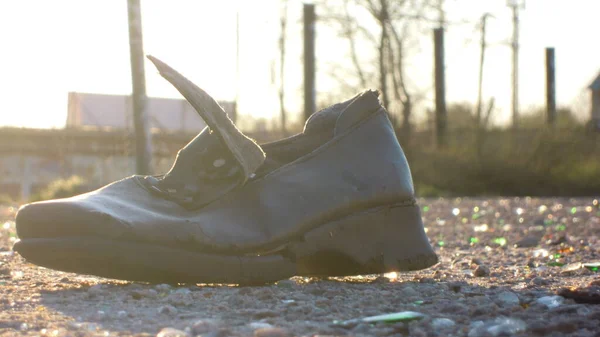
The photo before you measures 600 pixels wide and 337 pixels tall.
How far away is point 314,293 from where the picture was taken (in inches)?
85.0

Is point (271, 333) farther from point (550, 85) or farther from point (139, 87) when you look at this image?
point (550, 85)

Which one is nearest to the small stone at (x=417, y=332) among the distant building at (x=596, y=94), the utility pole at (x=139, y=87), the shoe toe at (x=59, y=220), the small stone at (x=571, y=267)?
the shoe toe at (x=59, y=220)

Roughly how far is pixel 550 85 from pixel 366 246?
1589 centimetres

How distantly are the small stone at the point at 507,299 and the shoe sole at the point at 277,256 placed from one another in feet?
1.12

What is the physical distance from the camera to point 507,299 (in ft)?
6.65

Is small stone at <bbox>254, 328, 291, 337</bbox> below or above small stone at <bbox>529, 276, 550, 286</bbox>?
above

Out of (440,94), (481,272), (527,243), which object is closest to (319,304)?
(481,272)

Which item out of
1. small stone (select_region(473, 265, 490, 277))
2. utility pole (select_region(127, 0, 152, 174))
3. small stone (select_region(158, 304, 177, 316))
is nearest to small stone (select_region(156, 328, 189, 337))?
small stone (select_region(158, 304, 177, 316))

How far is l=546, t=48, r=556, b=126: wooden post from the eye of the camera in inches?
662

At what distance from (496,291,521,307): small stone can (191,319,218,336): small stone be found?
733mm

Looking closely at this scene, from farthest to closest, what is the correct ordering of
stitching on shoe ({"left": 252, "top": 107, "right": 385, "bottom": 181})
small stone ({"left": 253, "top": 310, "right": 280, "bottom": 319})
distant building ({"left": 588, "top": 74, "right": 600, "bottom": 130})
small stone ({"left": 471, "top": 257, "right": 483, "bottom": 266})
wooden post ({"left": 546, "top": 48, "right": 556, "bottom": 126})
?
distant building ({"left": 588, "top": 74, "right": 600, "bottom": 130}) → wooden post ({"left": 546, "top": 48, "right": 556, "bottom": 126}) → small stone ({"left": 471, "top": 257, "right": 483, "bottom": 266}) → stitching on shoe ({"left": 252, "top": 107, "right": 385, "bottom": 181}) → small stone ({"left": 253, "top": 310, "right": 280, "bottom": 319})

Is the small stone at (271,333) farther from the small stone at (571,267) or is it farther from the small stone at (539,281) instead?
the small stone at (571,267)

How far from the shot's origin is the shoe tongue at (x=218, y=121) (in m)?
2.25

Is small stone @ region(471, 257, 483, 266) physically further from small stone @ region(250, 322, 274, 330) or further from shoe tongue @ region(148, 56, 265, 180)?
small stone @ region(250, 322, 274, 330)
